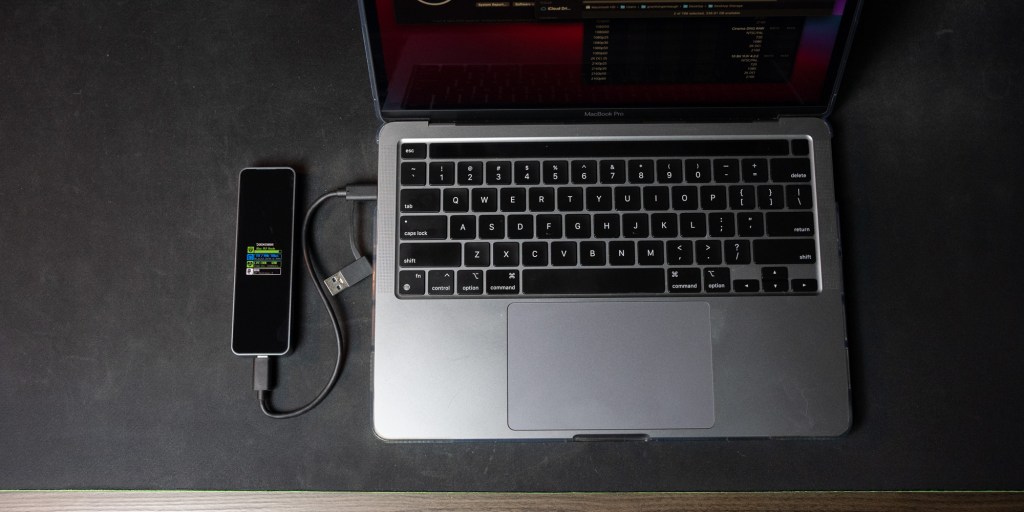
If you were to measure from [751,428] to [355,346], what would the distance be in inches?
16.5

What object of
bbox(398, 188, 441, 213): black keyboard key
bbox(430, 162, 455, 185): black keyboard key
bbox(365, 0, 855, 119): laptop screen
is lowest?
→ bbox(398, 188, 441, 213): black keyboard key

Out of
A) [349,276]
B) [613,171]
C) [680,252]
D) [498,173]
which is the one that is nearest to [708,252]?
[680,252]

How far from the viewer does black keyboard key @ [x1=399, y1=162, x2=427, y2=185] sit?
29.2 inches

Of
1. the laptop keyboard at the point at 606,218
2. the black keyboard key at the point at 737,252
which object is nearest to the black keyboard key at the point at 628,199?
the laptop keyboard at the point at 606,218

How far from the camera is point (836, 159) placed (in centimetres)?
78

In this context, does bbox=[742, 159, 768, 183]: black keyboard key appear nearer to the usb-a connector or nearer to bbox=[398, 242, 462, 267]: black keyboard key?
bbox=[398, 242, 462, 267]: black keyboard key

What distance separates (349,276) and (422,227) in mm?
101

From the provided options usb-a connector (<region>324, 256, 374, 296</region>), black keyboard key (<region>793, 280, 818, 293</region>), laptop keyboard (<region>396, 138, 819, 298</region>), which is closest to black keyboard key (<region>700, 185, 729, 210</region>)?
laptop keyboard (<region>396, 138, 819, 298</region>)

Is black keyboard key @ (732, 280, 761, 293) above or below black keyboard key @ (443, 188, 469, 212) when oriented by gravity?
below

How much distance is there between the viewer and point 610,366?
0.71 metres

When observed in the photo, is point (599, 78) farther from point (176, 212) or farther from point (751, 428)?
point (176, 212)

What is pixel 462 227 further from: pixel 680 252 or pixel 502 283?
pixel 680 252

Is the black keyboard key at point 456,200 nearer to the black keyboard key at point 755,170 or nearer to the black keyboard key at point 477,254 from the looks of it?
the black keyboard key at point 477,254

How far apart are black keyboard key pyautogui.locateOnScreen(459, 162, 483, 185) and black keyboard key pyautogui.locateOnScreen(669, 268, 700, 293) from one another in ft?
0.74
